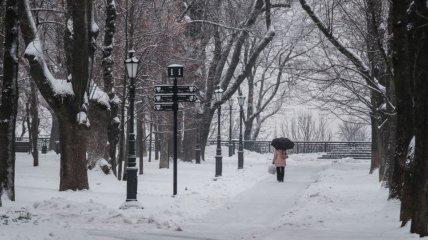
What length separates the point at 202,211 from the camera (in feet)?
45.1

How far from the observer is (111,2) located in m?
18.7

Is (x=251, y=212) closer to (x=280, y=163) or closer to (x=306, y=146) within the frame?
(x=280, y=163)

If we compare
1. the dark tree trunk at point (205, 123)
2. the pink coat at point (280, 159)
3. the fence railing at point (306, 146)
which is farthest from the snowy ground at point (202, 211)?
the fence railing at point (306, 146)

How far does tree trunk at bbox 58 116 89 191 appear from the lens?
47.8 ft

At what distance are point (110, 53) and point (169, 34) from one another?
309 cm

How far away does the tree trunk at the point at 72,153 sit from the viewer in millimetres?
14555

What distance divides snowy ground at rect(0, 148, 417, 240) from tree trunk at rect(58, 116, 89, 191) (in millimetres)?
411

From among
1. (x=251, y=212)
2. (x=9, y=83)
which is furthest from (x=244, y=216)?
(x=9, y=83)

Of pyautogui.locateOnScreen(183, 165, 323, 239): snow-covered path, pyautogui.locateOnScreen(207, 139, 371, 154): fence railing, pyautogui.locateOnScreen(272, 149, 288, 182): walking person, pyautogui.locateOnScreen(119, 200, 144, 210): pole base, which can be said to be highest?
pyautogui.locateOnScreen(207, 139, 371, 154): fence railing

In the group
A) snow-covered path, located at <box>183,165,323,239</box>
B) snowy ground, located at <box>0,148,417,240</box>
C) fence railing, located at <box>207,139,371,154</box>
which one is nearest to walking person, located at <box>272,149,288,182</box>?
snow-covered path, located at <box>183,165,323,239</box>

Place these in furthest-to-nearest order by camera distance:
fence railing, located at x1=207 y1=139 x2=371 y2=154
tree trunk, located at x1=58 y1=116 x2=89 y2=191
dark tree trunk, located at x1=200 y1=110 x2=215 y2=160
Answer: fence railing, located at x1=207 y1=139 x2=371 y2=154
dark tree trunk, located at x1=200 y1=110 x2=215 y2=160
tree trunk, located at x1=58 y1=116 x2=89 y2=191

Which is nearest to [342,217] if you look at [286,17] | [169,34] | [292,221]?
[292,221]

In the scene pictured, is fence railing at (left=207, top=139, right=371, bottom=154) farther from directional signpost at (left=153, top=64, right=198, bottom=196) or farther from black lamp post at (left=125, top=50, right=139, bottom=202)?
black lamp post at (left=125, top=50, right=139, bottom=202)

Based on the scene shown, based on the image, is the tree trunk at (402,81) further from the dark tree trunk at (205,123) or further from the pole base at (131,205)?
the dark tree trunk at (205,123)
